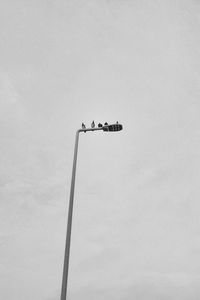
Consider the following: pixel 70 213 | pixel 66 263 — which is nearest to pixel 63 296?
pixel 66 263

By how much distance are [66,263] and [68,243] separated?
2.27 ft

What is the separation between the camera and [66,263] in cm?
1313

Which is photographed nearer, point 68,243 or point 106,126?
point 68,243

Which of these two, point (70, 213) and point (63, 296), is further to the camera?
point (70, 213)

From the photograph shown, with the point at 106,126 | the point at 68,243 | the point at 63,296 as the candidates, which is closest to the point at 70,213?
the point at 68,243

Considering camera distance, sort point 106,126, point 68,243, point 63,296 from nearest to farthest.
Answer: point 63,296 → point 68,243 → point 106,126

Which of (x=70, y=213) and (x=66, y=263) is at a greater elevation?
(x=70, y=213)

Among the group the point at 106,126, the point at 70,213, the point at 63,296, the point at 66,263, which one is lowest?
the point at 63,296

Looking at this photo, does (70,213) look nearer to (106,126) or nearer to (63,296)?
(63,296)

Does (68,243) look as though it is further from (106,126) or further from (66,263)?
(106,126)

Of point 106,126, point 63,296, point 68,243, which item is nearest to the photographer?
point 63,296

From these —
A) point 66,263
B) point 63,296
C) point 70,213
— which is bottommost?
point 63,296

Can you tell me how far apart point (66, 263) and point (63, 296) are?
1027 millimetres

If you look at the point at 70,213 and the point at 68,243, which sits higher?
the point at 70,213
